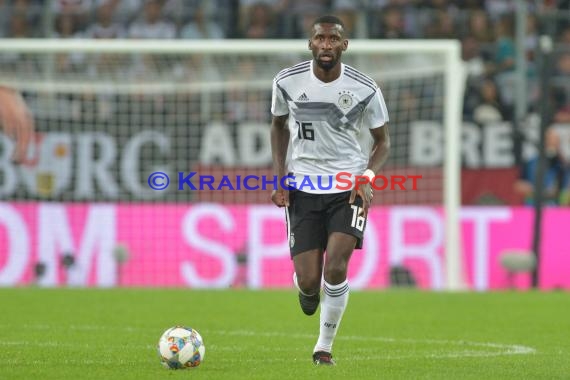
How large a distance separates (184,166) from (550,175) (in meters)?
5.72

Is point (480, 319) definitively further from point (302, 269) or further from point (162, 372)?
point (162, 372)

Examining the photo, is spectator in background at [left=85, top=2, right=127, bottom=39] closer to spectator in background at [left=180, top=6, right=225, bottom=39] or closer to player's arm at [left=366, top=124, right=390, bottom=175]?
spectator in background at [left=180, top=6, right=225, bottom=39]

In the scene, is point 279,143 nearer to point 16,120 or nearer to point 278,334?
point 278,334

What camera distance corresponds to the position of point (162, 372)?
26.3ft

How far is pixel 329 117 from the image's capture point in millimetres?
8844

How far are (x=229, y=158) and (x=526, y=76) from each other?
5898mm

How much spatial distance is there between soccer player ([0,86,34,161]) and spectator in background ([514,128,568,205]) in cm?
737

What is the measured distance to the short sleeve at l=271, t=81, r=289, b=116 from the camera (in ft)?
29.6

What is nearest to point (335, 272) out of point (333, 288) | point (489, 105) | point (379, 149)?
point (333, 288)

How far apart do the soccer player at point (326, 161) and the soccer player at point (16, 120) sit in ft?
33.4

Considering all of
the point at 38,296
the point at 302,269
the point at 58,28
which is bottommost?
the point at 38,296

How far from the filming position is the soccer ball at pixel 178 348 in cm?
809

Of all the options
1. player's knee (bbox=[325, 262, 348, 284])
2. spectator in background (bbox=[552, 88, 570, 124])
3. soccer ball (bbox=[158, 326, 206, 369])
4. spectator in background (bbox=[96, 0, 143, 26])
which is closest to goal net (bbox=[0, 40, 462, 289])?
spectator in background (bbox=[96, 0, 143, 26])

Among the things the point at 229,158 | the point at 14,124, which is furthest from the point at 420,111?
the point at 14,124
